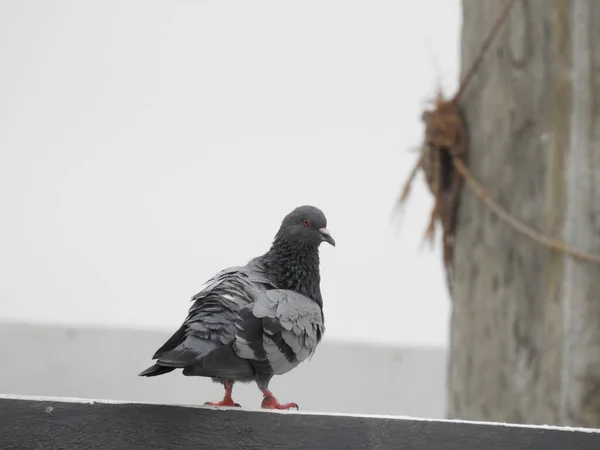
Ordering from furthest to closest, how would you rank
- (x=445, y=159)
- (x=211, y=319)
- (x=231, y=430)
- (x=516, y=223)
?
1. (x=445, y=159)
2. (x=516, y=223)
3. (x=211, y=319)
4. (x=231, y=430)

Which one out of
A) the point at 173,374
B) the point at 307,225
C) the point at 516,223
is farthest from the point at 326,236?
the point at 173,374

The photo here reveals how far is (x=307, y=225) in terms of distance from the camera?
7.48ft

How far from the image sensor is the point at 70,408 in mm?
1887

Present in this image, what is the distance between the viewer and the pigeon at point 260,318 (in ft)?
6.44

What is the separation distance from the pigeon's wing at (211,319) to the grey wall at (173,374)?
3700 millimetres

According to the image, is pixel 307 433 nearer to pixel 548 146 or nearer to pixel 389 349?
pixel 548 146

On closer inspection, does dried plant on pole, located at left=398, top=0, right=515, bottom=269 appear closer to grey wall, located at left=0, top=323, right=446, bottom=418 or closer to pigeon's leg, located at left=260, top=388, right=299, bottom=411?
pigeon's leg, located at left=260, top=388, right=299, bottom=411

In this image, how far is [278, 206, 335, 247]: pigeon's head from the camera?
2.26m

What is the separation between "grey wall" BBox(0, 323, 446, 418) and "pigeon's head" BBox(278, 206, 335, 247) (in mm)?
3607

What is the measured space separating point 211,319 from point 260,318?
0.12m

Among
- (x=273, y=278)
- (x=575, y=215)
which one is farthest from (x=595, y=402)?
(x=273, y=278)

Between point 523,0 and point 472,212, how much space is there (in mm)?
789

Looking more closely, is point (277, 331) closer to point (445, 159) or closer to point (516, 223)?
point (516, 223)

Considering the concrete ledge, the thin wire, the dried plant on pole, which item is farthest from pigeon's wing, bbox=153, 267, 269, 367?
the dried plant on pole
